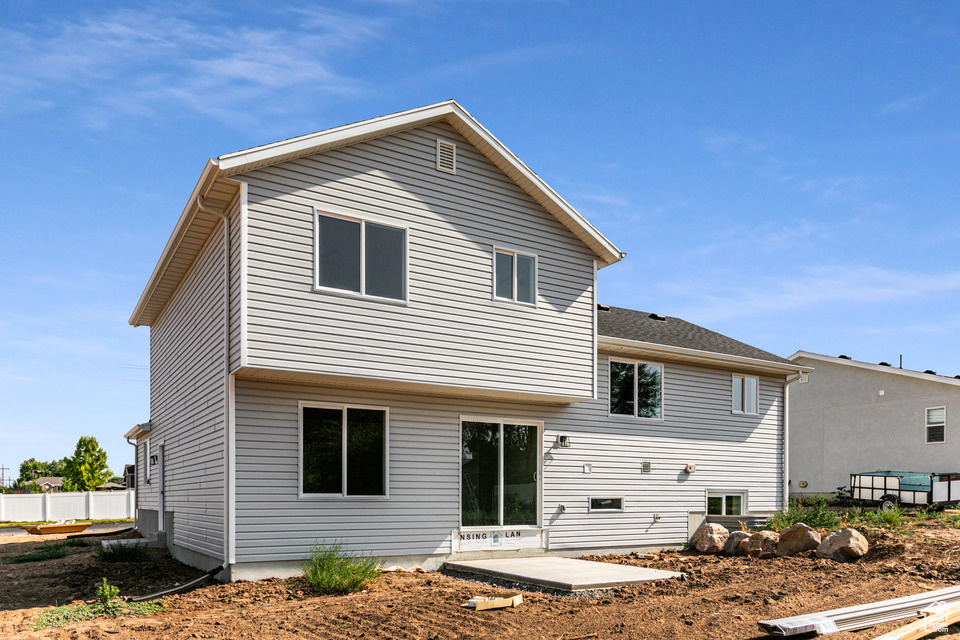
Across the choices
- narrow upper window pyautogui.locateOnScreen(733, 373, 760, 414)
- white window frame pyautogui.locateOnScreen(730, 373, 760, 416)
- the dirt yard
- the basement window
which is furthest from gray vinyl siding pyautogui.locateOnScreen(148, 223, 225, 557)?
narrow upper window pyautogui.locateOnScreen(733, 373, 760, 414)

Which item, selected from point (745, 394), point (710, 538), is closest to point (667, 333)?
point (745, 394)

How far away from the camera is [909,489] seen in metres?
21.9

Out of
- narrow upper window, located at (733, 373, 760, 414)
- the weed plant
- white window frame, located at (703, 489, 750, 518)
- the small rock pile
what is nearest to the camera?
the weed plant

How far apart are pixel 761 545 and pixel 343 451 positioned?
8182mm

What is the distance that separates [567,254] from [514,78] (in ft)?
12.0

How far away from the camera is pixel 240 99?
1152 centimetres

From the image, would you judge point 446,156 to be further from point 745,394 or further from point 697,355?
point 745,394

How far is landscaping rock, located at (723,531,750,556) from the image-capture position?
1516 cm

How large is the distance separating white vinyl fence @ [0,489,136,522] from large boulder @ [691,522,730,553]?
26817mm

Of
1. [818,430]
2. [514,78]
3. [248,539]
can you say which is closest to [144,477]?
[248,539]

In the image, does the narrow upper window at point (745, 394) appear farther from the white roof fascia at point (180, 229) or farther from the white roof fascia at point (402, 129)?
the white roof fascia at point (180, 229)

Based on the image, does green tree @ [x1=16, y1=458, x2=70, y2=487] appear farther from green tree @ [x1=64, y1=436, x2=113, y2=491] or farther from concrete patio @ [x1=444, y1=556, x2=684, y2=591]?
concrete patio @ [x1=444, y1=556, x2=684, y2=591]

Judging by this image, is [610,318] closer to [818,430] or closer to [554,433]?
[554,433]

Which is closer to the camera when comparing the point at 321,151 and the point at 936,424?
the point at 321,151
